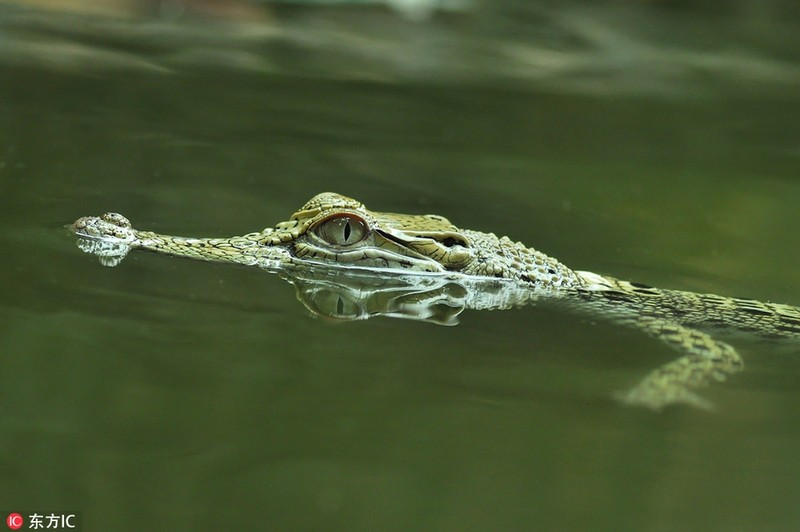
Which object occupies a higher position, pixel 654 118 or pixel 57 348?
pixel 654 118

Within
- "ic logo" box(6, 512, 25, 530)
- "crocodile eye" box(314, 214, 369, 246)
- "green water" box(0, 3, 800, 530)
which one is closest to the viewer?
"ic logo" box(6, 512, 25, 530)

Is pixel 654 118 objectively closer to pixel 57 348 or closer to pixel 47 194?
pixel 47 194

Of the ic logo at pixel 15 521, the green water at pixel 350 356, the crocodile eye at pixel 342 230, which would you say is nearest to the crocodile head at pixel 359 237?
the crocodile eye at pixel 342 230

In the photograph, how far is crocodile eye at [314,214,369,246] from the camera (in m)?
5.64

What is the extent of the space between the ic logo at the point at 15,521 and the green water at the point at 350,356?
4 centimetres

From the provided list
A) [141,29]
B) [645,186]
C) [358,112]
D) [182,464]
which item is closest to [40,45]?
[141,29]

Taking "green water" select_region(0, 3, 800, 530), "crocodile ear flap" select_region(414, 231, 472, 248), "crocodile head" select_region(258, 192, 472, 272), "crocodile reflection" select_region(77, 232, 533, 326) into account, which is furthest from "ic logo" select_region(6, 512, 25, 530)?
"crocodile ear flap" select_region(414, 231, 472, 248)

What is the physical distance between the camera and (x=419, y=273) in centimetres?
590

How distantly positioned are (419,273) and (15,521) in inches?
120

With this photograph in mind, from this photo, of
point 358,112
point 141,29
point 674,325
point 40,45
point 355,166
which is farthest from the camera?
point 141,29

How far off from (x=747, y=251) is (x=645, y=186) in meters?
1.49

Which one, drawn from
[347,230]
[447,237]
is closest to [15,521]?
[347,230]

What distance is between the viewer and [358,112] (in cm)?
985

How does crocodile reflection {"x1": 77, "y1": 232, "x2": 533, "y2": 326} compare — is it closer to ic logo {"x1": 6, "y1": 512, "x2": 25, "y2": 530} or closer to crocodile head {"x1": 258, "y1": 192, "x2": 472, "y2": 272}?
crocodile head {"x1": 258, "y1": 192, "x2": 472, "y2": 272}
